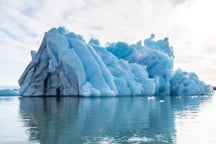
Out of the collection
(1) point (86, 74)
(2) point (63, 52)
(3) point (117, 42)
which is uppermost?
(3) point (117, 42)

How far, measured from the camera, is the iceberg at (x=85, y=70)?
33031mm

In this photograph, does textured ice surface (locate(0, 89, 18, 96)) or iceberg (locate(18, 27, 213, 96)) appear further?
textured ice surface (locate(0, 89, 18, 96))

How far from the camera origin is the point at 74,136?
886 centimetres

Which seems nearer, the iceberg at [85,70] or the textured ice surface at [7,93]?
the iceberg at [85,70]

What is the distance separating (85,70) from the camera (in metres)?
33.6

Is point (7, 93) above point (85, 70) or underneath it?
underneath

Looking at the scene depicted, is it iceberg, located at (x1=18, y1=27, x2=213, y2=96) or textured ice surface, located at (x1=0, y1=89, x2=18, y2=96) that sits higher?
iceberg, located at (x1=18, y1=27, x2=213, y2=96)

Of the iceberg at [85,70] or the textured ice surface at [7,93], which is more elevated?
the iceberg at [85,70]

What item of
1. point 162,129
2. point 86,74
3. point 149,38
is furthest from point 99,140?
point 149,38

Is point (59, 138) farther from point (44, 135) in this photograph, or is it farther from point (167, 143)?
point (167, 143)

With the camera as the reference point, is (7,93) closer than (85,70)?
No

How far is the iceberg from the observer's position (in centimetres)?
3303

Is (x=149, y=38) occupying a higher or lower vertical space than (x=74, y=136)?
higher

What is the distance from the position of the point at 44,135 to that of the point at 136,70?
105 ft
